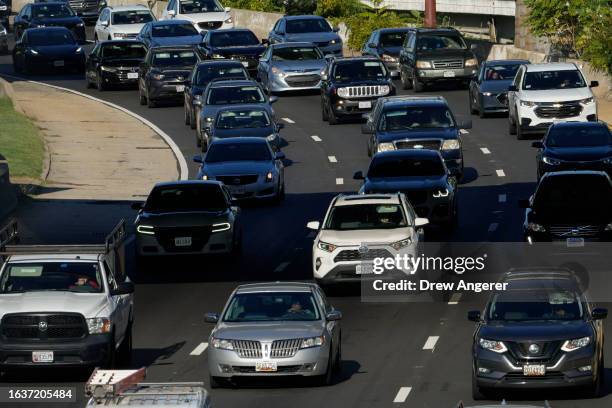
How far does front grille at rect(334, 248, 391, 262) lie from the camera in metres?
32.2

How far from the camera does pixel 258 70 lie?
203 feet

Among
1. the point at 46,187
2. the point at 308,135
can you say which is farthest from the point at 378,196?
the point at 308,135

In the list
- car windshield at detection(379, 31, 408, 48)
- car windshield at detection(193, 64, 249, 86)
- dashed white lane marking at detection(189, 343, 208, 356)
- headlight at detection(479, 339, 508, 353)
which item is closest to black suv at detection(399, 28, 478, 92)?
car windshield at detection(379, 31, 408, 48)

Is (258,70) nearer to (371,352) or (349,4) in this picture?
(349,4)

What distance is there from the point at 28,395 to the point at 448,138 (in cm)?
2146

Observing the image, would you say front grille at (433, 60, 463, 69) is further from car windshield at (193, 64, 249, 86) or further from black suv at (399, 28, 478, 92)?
car windshield at (193, 64, 249, 86)

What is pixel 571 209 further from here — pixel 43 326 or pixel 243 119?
pixel 243 119

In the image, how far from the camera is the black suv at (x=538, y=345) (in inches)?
932

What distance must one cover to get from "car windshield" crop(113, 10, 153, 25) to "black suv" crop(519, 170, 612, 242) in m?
40.5

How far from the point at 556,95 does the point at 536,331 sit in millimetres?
26483

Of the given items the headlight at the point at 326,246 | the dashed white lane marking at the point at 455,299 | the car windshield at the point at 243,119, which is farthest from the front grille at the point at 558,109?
the headlight at the point at 326,246

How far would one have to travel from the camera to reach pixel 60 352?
25.4 m

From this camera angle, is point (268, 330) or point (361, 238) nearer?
point (268, 330)

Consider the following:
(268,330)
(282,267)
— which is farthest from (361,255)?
(268,330)
